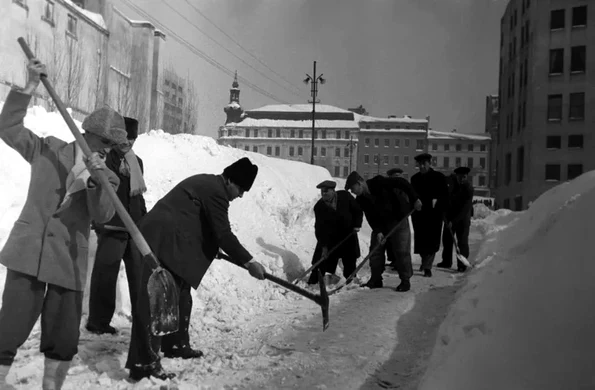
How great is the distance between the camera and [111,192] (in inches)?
123

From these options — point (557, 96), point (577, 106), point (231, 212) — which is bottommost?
point (231, 212)

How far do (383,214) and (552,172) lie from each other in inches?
1592

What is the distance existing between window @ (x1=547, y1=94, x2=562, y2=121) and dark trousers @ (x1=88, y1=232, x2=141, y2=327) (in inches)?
1784

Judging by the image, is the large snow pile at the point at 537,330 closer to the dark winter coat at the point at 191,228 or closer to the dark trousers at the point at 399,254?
the dark winter coat at the point at 191,228

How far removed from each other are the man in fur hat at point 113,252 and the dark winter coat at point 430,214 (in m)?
5.64

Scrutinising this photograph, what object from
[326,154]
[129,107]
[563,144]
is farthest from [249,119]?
[129,107]

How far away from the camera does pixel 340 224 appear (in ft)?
28.8

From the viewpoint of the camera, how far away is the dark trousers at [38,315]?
296 centimetres

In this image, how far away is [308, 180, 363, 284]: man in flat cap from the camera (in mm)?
8789

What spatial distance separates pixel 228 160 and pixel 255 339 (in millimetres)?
8564

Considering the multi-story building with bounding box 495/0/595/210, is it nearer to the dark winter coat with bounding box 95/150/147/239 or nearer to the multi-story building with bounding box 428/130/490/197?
the dark winter coat with bounding box 95/150/147/239

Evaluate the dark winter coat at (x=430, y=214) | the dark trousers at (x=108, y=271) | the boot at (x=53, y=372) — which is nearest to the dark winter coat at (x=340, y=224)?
the dark winter coat at (x=430, y=214)

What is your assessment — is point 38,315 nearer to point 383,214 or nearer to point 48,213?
point 48,213

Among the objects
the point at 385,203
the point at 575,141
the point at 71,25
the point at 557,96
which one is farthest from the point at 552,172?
the point at 385,203
